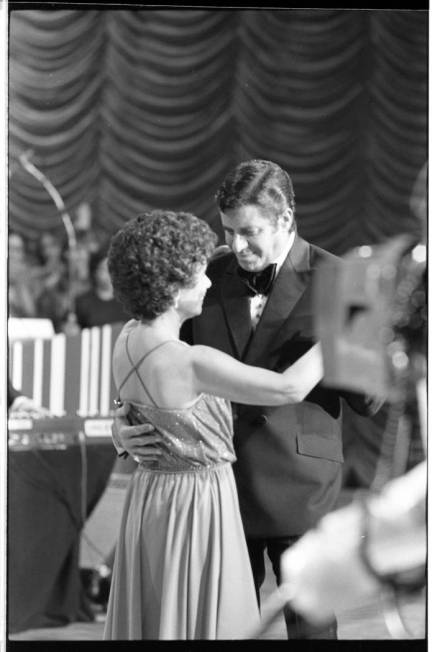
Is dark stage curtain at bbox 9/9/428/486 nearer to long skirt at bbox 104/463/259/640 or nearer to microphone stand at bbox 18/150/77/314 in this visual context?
microphone stand at bbox 18/150/77/314

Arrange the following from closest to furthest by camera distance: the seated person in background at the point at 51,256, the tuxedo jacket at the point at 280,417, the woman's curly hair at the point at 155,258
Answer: the woman's curly hair at the point at 155,258 < the tuxedo jacket at the point at 280,417 < the seated person in background at the point at 51,256

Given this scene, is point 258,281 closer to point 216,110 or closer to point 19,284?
point 216,110

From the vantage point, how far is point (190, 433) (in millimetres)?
2920

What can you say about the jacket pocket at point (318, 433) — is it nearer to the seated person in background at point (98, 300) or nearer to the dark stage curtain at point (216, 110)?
the dark stage curtain at point (216, 110)

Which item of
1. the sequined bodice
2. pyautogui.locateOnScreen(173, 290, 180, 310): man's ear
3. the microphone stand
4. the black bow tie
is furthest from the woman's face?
the microphone stand

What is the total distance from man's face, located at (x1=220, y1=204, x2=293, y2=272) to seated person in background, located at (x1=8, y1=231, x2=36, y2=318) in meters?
0.60

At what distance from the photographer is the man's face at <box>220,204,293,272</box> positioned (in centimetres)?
302

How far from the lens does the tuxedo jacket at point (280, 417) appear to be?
301 centimetres

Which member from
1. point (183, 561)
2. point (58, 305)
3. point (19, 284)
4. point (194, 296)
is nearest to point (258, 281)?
point (194, 296)

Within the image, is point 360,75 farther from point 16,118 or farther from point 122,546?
point 122,546

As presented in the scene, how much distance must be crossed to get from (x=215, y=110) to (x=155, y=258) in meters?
0.57

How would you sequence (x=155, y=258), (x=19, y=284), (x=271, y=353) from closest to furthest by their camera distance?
(x=155, y=258), (x=271, y=353), (x=19, y=284)

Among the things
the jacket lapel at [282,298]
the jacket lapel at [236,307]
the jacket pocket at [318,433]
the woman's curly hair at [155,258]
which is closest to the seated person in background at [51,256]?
the woman's curly hair at [155,258]

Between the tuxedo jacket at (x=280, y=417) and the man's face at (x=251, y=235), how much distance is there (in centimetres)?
4
